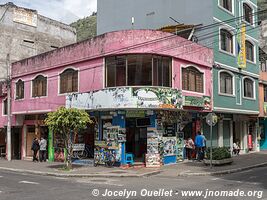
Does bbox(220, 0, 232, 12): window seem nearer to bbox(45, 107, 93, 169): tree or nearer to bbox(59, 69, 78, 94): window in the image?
bbox(59, 69, 78, 94): window

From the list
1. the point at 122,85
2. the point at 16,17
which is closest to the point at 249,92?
the point at 122,85

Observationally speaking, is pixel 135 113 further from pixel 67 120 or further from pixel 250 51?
pixel 250 51

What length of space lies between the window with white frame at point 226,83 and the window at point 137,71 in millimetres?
6379

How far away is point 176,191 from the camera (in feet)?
38.9

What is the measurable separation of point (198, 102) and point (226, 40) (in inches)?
261

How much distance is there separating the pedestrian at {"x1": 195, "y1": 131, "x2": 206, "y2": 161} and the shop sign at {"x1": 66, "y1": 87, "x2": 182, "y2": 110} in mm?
2675

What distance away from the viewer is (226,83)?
2603 centimetres

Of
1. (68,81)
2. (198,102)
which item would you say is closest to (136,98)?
(198,102)

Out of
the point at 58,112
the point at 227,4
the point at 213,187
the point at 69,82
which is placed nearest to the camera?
the point at 213,187

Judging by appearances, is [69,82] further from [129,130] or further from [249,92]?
[249,92]

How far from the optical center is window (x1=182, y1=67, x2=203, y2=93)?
22283mm

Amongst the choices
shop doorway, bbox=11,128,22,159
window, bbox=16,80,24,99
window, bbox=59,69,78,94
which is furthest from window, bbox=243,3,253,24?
shop doorway, bbox=11,128,22,159

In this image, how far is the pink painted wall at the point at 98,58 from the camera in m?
20.3

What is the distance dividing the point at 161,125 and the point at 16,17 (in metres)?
21.3
